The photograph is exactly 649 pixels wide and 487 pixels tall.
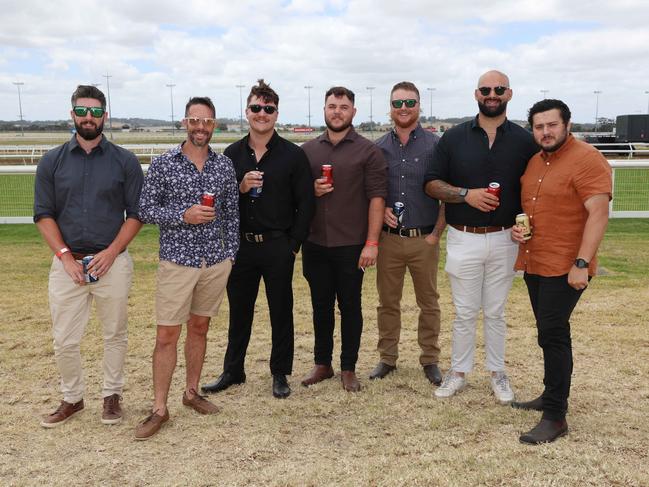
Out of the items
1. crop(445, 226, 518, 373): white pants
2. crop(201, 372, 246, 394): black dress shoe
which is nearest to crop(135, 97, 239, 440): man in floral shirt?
crop(201, 372, 246, 394): black dress shoe

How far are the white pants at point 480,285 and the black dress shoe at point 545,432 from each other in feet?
2.41

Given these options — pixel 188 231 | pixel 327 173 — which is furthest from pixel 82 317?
pixel 327 173

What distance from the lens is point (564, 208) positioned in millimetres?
3850

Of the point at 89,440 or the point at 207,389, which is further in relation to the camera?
the point at 207,389

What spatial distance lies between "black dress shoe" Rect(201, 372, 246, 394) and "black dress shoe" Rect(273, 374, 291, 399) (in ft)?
1.01

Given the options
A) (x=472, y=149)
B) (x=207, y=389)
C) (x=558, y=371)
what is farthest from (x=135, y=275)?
(x=558, y=371)

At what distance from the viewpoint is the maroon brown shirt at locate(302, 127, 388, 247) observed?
4.62 metres

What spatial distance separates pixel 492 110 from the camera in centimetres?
430

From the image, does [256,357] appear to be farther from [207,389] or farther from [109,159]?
[109,159]

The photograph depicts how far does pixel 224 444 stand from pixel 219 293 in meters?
0.97

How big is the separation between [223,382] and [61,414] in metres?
1.16

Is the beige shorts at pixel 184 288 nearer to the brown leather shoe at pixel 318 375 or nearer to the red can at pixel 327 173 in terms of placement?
the red can at pixel 327 173

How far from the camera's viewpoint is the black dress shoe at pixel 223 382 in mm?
4785

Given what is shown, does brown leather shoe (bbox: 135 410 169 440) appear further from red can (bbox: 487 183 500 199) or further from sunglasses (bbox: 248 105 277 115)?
red can (bbox: 487 183 500 199)
